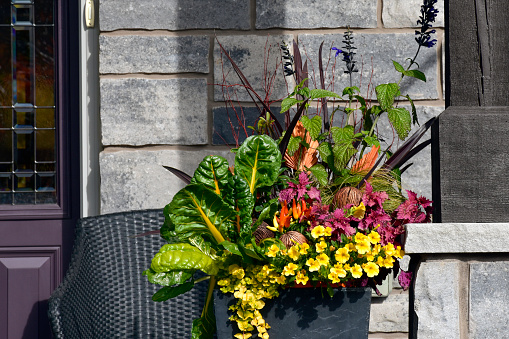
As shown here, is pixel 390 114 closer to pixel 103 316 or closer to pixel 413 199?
pixel 413 199

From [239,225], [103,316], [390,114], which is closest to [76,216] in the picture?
[103,316]

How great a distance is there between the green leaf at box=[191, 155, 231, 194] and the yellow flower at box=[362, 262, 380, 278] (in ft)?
1.26

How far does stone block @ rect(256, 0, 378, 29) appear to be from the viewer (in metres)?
2.40

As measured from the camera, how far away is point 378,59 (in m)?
2.40

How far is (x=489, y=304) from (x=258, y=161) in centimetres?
66

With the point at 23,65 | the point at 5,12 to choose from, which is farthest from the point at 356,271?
the point at 5,12

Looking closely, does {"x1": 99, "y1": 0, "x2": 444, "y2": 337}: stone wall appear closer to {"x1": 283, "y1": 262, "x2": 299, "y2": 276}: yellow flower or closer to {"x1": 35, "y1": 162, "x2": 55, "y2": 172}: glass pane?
{"x1": 35, "y1": 162, "x2": 55, "y2": 172}: glass pane

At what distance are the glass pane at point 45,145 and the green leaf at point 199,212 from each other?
1579mm

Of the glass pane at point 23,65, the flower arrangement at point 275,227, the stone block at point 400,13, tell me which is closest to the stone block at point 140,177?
the glass pane at point 23,65

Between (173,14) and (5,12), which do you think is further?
(5,12)

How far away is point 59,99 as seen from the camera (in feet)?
Answer: 8.61

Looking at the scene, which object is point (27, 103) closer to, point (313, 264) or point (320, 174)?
point (320, 174)

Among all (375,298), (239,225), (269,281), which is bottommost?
(375,298)

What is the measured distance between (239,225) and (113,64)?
4.48 ft
